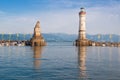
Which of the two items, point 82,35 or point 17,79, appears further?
point 82,35

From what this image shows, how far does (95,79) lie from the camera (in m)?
39.2

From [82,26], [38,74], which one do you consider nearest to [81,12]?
[82,26]

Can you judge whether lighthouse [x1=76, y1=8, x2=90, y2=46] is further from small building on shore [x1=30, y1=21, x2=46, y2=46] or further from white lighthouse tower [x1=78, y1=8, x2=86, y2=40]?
small building on shore [x1=30, y1=21, x2=46, y2=46]

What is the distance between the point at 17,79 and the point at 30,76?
3132mm

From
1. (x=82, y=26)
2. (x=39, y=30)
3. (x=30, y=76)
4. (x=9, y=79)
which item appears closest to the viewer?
(x=9, y=79)

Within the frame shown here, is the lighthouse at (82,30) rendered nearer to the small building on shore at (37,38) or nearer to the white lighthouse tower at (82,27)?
the white lighthouse tower at (82,27)

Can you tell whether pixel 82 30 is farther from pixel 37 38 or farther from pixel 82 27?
pixel 37 38

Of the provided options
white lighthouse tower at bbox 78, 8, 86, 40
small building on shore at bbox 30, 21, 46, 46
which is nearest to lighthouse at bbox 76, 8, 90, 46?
white lighthouse tower at bbox 78, 8, 86, 40

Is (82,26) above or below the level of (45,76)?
above

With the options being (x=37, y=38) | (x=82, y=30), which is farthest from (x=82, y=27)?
(x=37, y=38)

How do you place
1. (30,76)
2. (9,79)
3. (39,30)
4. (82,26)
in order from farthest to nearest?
(39,30) < (82,26) < (30,76) < (9,79)

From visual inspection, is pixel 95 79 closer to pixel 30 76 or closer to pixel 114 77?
pixel 114 77

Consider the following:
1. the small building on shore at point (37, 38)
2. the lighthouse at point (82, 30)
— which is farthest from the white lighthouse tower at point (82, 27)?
the small building on shore at point (37, 38)

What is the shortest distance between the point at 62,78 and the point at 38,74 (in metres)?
4.91
